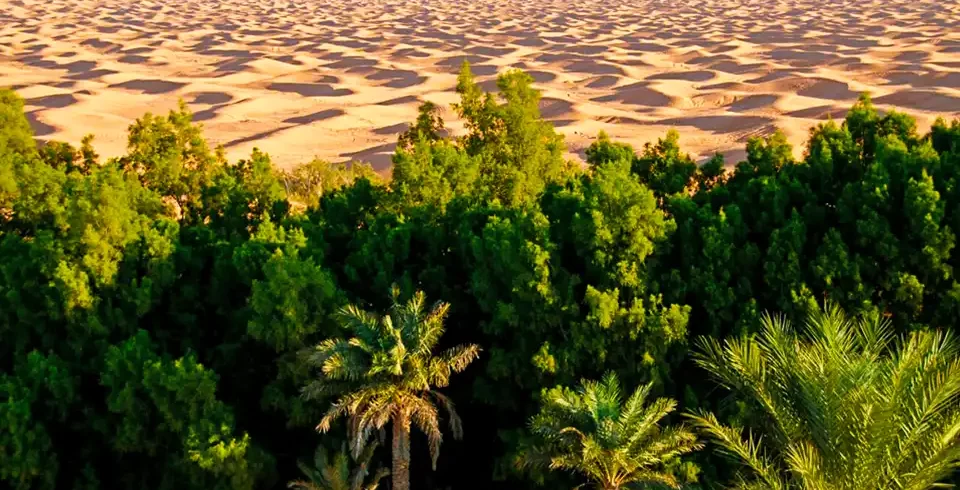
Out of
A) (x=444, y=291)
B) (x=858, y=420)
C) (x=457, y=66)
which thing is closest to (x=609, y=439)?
(x=858, y=420)

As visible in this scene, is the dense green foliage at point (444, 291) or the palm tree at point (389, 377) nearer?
the palm tree at point (389, 377)

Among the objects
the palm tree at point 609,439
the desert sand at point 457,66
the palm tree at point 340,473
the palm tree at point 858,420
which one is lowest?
the desert sand at point 457,66

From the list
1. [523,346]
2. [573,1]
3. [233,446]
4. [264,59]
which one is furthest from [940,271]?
[573,1]

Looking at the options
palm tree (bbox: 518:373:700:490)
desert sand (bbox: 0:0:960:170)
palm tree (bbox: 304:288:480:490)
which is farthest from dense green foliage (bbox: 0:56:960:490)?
desert sand (bbox: 0:0:960:170)

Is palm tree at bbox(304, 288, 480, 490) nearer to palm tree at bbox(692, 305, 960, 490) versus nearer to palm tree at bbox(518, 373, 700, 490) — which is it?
palm tree at bbox(518, 373, 700, 490)

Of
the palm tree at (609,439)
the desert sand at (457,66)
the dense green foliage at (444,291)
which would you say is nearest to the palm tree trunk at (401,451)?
the dense green foliage at (444,291)

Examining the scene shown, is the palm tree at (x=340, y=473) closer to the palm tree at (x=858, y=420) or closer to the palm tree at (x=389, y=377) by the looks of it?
the palm tree at (x=389, y=377)

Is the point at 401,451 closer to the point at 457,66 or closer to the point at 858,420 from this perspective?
the point at 858,420
